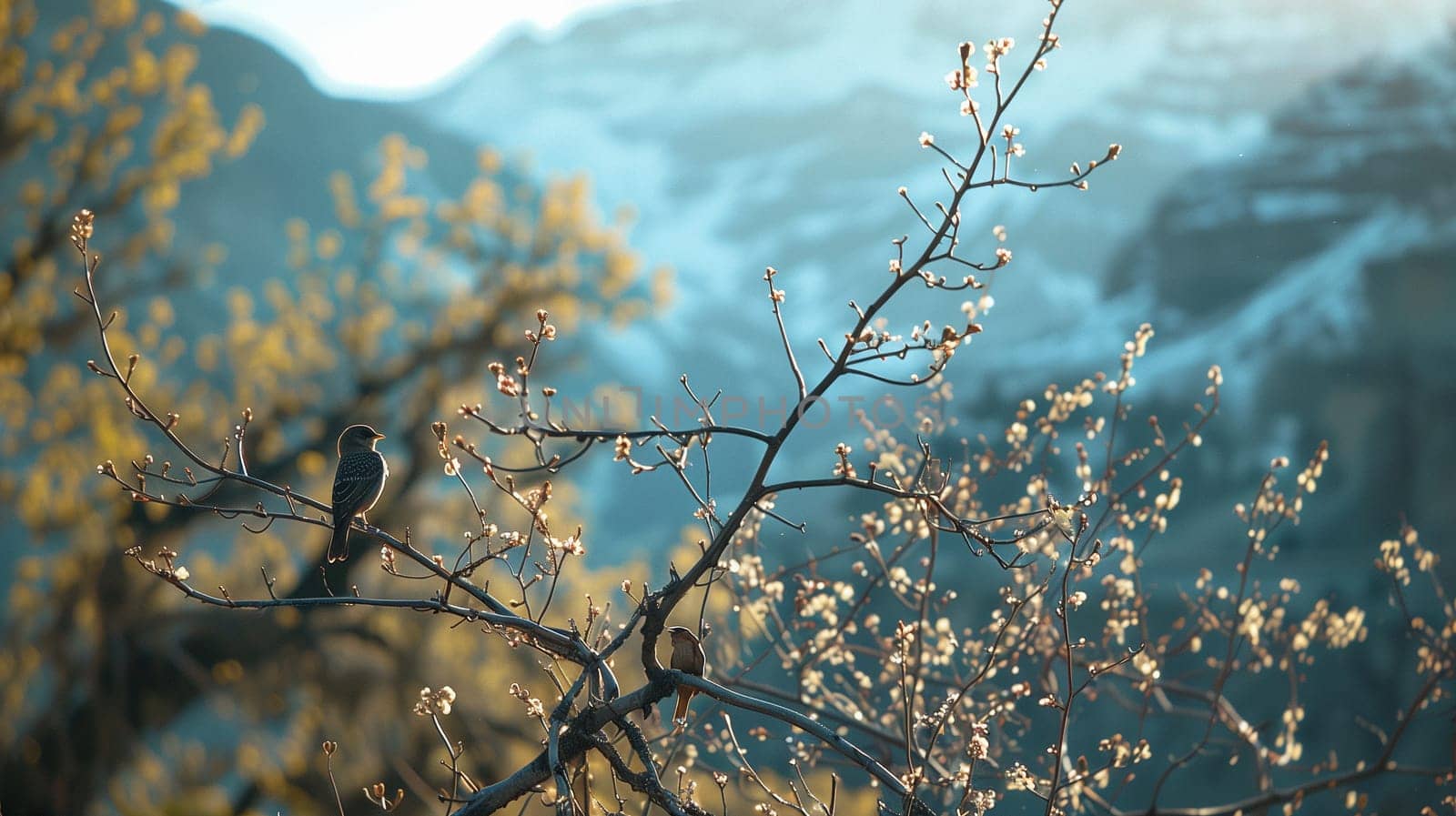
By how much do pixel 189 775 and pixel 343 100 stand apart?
11907 mm

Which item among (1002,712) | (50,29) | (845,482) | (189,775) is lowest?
(845,482)

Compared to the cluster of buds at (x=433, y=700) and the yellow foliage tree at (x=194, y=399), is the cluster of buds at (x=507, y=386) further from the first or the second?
the yellow foliage tree at (x=194, y=399)

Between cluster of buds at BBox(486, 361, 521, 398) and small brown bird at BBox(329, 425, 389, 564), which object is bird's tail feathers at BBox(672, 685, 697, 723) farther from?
small brown bird at BBox(329, 425, 389, 564)

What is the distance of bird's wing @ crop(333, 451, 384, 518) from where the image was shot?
2842 mm

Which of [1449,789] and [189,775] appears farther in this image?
[189,775]

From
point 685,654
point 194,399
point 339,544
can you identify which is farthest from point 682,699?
point 194,399

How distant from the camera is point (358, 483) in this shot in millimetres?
2887

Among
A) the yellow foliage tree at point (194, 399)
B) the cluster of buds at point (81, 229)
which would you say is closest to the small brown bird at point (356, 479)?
the cluster of buds at point (81, 229)

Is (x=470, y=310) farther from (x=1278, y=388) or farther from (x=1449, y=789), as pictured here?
(x=1278, y=388)

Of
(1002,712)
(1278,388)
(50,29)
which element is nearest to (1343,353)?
(1278,388)

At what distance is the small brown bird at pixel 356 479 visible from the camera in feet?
9.09

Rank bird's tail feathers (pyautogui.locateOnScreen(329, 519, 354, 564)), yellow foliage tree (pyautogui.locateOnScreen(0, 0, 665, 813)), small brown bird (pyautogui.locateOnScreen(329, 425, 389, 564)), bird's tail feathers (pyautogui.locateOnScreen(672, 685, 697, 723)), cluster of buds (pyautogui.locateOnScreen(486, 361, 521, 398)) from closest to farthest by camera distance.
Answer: cluster of buds (pyautogui.locateOnScreen(486, 361, 521, 398)) → bird's tail feathers (pyautogui.locateOnScreen(672, 685, 697, 723)) → bird's tail feathers (pyautogui.locateOnScreen(329, 519, 354, 564)) → small brown bird (pyautogui.locateOnScreen(329, 425, 389, 564)) → yellow foliage tree (pyautogui.locateOnScreen(0, 0, 665, 813))

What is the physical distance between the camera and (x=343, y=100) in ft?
57.3

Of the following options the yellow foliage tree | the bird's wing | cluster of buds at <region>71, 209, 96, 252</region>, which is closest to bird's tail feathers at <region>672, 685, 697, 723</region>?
the bird's wing
